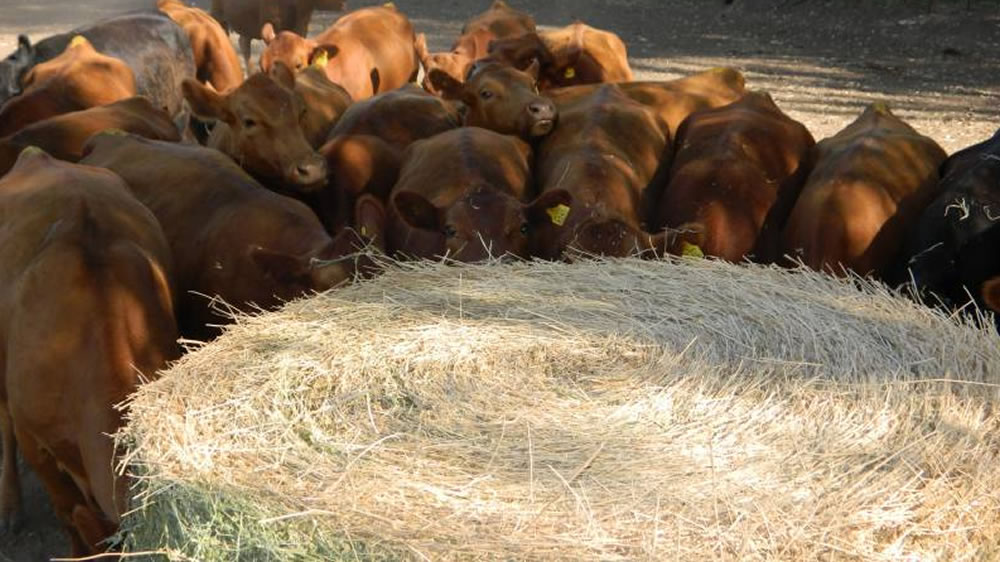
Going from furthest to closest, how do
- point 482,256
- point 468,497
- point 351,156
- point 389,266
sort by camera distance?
1. point 351,156
2. point 482,256
3. point 389,266
4. point 468,497

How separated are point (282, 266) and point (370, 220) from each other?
45 centimetres

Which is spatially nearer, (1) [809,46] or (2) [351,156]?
(2) [351,156]

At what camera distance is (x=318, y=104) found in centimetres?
776

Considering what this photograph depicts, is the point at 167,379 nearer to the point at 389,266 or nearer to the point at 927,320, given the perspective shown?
the point at 389,266

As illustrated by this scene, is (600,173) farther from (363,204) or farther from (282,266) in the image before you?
(282,266)

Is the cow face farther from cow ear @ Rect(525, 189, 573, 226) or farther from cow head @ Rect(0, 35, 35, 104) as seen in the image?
Result: cow ear @ Rect(525, 189, 573, 226)

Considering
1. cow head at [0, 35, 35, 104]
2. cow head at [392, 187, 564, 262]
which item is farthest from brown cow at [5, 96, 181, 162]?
cow head at [0, 35, 35, 104]

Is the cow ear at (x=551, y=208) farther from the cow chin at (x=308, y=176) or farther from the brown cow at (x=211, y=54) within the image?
the brown cow at (x=211, y=54)

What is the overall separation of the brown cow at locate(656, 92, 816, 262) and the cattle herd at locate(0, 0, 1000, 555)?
1cm

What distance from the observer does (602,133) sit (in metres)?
6.36

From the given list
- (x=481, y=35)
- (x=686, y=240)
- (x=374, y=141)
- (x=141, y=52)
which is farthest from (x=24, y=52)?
(x=686, y=240)

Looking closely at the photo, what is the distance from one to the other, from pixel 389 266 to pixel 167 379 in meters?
1.07

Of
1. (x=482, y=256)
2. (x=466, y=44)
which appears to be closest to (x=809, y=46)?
(x=466, y=44)

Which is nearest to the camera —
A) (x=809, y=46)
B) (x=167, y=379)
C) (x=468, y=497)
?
(x=468, y=497)
